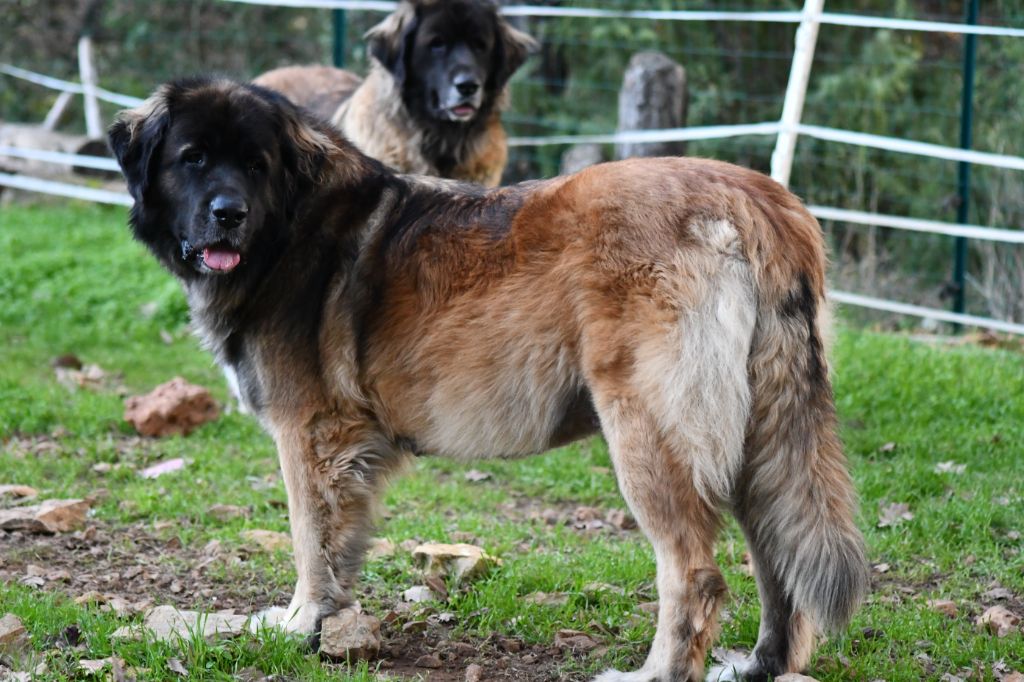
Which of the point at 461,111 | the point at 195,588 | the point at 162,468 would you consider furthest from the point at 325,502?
the point at 461,111

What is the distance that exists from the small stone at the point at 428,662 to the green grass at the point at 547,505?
0.23m

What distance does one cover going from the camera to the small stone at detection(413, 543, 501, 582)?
436 cm

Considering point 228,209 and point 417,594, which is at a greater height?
point 228,209

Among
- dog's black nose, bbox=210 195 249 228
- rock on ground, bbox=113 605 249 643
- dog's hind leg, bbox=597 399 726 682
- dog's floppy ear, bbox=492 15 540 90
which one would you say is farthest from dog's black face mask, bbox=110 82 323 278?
dog's floppy ear, bbox=492 15 540 90

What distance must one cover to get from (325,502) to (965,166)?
6.49m

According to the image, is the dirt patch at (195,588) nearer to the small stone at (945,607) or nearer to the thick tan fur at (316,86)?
the small stone at (945,607)

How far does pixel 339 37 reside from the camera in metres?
10.4

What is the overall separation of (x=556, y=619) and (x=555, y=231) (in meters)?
1.40

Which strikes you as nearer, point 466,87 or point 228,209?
point 228,209

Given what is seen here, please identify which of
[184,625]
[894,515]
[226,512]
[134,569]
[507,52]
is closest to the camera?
[184,625]

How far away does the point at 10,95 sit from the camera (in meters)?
15.9

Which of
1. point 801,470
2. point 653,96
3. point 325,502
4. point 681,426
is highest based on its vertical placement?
point 653,96

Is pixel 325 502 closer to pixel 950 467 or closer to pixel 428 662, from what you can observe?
pixel 428 662

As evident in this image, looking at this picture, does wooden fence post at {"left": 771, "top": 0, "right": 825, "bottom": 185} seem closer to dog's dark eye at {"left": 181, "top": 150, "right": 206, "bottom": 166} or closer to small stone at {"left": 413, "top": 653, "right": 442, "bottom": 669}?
dog's dark eye at {"left": 181, "top": 150, "right": 206, "bottom": 166}
